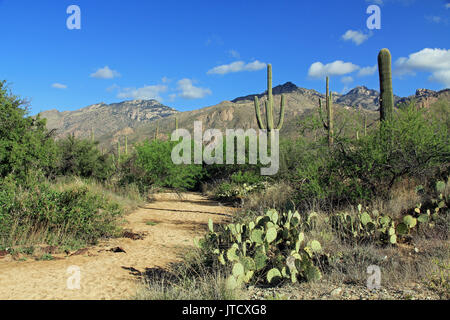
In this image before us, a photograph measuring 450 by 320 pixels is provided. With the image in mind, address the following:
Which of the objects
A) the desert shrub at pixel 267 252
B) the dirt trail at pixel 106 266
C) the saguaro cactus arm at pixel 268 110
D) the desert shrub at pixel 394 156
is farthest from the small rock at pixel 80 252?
the saguaro cactus arm at pixel 268 110

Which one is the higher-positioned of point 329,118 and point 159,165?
point 329,118

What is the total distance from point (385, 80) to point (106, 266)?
9527 mm

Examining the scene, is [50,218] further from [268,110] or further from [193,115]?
[193,115]

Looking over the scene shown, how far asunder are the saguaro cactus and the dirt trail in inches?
237

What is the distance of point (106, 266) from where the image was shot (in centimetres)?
610

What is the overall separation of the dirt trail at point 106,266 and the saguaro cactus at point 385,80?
19.8 ft

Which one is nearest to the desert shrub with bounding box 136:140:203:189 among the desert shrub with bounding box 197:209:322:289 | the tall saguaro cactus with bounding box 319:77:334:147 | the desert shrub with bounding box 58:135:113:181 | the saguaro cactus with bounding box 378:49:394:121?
the desert shrub with bounding box 58:135:113:181

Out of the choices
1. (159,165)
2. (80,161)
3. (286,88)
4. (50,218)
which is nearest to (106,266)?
(50,218)

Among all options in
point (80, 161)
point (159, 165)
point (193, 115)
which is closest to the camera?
point (159, 165)

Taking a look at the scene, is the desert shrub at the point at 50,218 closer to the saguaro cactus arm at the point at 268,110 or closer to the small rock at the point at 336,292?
the small rock at the point at 336,292

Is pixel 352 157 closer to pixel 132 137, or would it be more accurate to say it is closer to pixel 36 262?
pixel 36 262

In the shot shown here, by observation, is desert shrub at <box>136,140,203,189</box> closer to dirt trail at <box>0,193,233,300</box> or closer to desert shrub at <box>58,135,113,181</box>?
desert shrub at <box>58,135,113,181</box>

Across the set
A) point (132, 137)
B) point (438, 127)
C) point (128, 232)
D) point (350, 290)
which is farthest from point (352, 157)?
point (132, 137)
